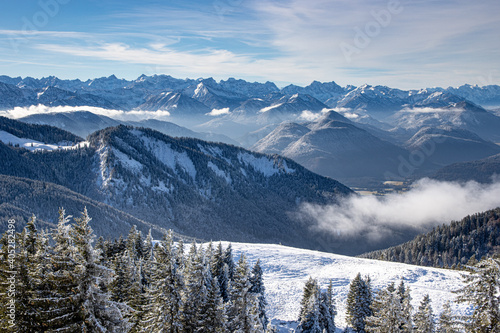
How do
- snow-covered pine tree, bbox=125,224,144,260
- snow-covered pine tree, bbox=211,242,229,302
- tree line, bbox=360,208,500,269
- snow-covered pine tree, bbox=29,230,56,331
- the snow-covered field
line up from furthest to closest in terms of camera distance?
tree line, bbox=360,208,500,269 < the snow-covered field < snow-covered pine tree, bbox=125,224,144,260 < snow-covered pine tree, bbox=211,242,229,302 < snow-covered pine tree, bbox=29,230,56,331

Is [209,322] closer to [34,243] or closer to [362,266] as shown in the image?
[34,243]

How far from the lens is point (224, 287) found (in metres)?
35.3

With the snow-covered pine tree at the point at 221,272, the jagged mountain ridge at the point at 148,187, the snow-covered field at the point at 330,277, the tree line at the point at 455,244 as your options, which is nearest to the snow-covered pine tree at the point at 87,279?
the snow-covered pine tree at the point at 221,272

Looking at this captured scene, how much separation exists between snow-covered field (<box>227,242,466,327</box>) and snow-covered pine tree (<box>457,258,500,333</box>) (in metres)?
34.1

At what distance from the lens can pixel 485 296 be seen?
14.0 meters

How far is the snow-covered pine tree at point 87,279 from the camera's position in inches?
466

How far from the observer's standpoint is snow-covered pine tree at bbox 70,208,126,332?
38.8 ft

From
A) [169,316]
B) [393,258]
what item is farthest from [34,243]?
[393,258]

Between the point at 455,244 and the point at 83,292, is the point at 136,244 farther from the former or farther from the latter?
the point at 455,244

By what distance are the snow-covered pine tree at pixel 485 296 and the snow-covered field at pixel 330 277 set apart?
112 ft

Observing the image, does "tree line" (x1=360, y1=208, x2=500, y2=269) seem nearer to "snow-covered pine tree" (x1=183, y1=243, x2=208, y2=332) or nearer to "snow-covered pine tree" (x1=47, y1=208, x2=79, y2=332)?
"snow-covered pine tree" (x1=183, y1=243, x2=208, y2=332)

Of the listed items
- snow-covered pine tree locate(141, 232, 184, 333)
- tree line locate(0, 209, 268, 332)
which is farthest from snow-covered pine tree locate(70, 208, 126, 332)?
snow-covered pine tree locate(141, 232, 184, 333)

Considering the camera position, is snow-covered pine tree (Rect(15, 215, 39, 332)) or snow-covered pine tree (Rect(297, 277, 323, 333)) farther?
snow-covered pine tree (Rect(297, 277, 323, 333))

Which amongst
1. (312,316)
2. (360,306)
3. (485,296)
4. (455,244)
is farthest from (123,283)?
(455,244)
